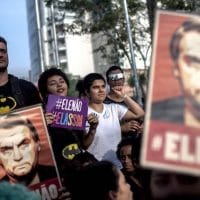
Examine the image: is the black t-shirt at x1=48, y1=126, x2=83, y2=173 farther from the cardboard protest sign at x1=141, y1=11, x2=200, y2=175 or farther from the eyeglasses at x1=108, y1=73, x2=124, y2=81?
the cardboard protest sign at x1=141, y1=11, x2=200, y2=175

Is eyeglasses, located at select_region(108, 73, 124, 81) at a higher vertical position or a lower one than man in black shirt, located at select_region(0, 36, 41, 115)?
lower

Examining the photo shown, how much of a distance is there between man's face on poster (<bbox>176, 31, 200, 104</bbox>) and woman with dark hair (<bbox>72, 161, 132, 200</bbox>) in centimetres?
91

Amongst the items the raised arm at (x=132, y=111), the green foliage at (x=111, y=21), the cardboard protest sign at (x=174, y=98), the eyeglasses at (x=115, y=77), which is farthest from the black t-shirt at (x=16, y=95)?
the green foliage at (x=111, y=21)

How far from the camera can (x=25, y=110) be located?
3150mm

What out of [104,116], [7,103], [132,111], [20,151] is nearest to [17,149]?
[20,151]

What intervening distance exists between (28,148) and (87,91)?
1.61 m

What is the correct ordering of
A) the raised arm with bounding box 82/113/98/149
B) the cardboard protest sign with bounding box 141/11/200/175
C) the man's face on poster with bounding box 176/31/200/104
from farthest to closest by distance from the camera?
the raised arm with bounding box 82/113/98/149 < the man's face on poster with bounding box 176/31/200/104 < the cardboard protest sign with bounding box 141/11/200/175

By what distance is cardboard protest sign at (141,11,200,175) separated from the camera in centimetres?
165

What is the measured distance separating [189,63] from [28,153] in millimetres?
1517

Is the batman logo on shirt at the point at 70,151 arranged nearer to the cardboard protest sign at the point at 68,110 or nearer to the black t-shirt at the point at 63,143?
the black t-shirt at the point at 63,143

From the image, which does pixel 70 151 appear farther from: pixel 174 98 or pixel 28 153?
pixel 174 98

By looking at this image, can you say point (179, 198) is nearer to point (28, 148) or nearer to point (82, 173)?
point (82, 173)

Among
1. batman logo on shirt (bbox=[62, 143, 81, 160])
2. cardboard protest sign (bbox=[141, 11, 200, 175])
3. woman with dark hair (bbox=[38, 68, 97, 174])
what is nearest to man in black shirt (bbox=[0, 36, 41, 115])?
woman with dark hair (bbox=[38, 68, 97, 174])

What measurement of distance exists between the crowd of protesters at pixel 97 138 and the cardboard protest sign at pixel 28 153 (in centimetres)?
9
